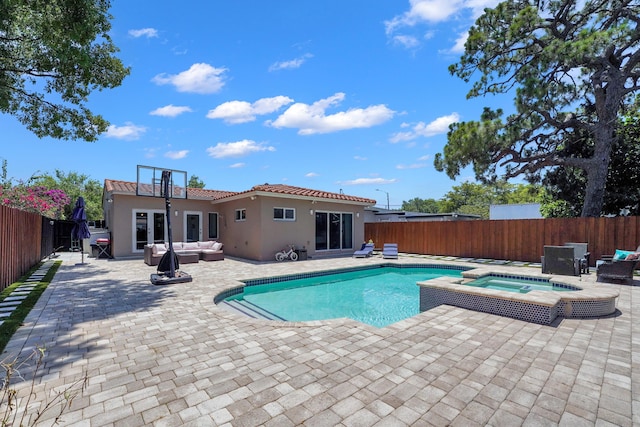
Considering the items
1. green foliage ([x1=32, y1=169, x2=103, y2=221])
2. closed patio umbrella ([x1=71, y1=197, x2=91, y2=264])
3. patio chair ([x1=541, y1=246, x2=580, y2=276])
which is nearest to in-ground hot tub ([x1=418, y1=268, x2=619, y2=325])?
patio chair ([x1=541, y1=246, x2=580, y2=276])

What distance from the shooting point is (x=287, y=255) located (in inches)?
539

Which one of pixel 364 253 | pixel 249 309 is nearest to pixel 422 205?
pixel 364 253

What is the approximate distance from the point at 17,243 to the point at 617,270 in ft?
52.9

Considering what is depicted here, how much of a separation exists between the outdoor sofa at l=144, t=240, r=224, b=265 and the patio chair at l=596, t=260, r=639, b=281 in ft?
41.8

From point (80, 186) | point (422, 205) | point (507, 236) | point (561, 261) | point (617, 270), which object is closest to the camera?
point (617, 270)

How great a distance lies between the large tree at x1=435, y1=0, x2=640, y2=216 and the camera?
12560mm

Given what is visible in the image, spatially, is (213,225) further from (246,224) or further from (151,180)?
(151,180)

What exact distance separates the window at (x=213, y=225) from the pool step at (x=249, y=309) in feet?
33.5

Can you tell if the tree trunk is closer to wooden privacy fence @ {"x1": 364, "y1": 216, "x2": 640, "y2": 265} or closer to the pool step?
wooden privacy fence @ {"x1": 364, "y1": 216, "x2": 640, "y2": 265}

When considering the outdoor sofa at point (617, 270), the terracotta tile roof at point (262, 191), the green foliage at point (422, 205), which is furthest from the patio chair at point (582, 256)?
the green foliage at point (422, 205)

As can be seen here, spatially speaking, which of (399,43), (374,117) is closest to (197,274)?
(399,43)

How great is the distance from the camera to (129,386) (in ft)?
10.1

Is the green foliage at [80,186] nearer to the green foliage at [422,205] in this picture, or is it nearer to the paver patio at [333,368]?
the paver patio at [333,368]

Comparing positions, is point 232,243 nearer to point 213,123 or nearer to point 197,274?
point 197,274
